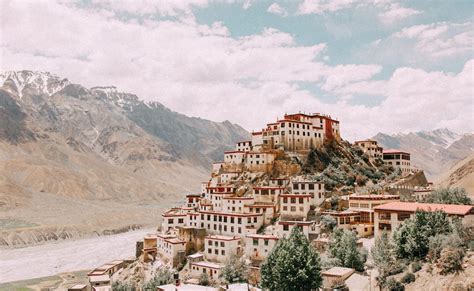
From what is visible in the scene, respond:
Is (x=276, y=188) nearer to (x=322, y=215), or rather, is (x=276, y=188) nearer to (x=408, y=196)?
(x=322, y=215)

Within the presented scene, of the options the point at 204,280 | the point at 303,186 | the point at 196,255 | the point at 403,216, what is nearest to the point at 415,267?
the point at 403,216

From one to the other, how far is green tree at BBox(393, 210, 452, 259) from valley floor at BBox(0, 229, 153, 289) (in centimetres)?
6630

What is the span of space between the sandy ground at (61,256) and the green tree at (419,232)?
6742 centimetres

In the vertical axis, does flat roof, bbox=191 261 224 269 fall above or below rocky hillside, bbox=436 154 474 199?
below

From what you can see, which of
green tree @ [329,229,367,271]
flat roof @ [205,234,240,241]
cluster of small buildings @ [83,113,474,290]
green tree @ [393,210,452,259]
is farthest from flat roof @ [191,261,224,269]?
green tree @ [393,210,452,259]

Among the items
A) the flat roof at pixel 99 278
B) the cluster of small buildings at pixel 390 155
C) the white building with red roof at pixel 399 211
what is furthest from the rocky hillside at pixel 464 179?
the flat roof at pixel 99 278

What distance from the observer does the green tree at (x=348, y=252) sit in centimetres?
4222

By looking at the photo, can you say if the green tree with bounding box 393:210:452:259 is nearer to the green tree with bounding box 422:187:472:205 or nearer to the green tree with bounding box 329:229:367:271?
the green tree with bounding box 329:229:367:271

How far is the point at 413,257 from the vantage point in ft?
123

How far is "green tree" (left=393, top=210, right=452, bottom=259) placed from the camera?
37.2 meters

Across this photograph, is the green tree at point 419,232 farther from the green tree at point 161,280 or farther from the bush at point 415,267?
the green tree at point 161,280

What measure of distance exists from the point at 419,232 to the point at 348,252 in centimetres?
751

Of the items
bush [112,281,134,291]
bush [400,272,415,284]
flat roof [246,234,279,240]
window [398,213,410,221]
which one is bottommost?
bush [112,281,134,291]

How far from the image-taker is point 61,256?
10294 cm
